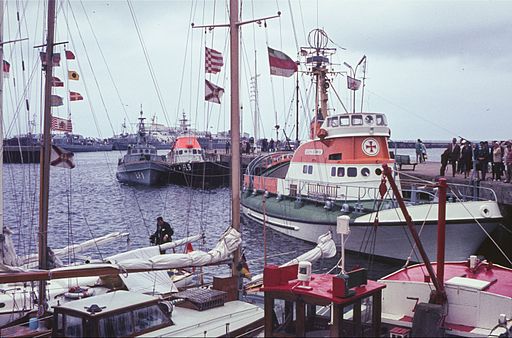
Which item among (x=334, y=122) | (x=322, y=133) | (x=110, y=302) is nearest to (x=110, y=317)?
(x=110, y=302)

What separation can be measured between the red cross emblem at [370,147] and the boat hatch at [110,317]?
19919 millimetres

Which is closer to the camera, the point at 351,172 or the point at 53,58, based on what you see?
the point at 53,58

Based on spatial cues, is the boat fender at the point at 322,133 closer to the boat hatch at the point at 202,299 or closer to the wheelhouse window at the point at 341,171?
the wheelhouse window at the point at 341,171

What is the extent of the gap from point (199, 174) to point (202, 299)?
61.3 meters

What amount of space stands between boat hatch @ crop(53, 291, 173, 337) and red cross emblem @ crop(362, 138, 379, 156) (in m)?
19.9

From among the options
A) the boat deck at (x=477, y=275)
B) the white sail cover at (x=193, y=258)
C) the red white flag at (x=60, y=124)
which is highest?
the red white flag at (x=60, y=124)

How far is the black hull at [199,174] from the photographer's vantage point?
72.4m

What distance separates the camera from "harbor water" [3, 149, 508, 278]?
2638 centimetres

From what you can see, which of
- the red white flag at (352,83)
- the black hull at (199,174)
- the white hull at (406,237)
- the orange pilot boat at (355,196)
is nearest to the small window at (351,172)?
the orange pilot boat at (355,196)

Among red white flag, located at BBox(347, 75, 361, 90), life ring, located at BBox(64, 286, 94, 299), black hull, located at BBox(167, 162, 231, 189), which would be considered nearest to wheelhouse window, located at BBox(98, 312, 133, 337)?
life ring, located at BBox(64, 286, 94, 299)

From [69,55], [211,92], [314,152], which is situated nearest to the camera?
[211,92]

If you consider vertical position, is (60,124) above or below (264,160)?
above

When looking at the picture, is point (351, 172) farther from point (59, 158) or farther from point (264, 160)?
point (264, 160)

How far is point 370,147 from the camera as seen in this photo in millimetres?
28812
